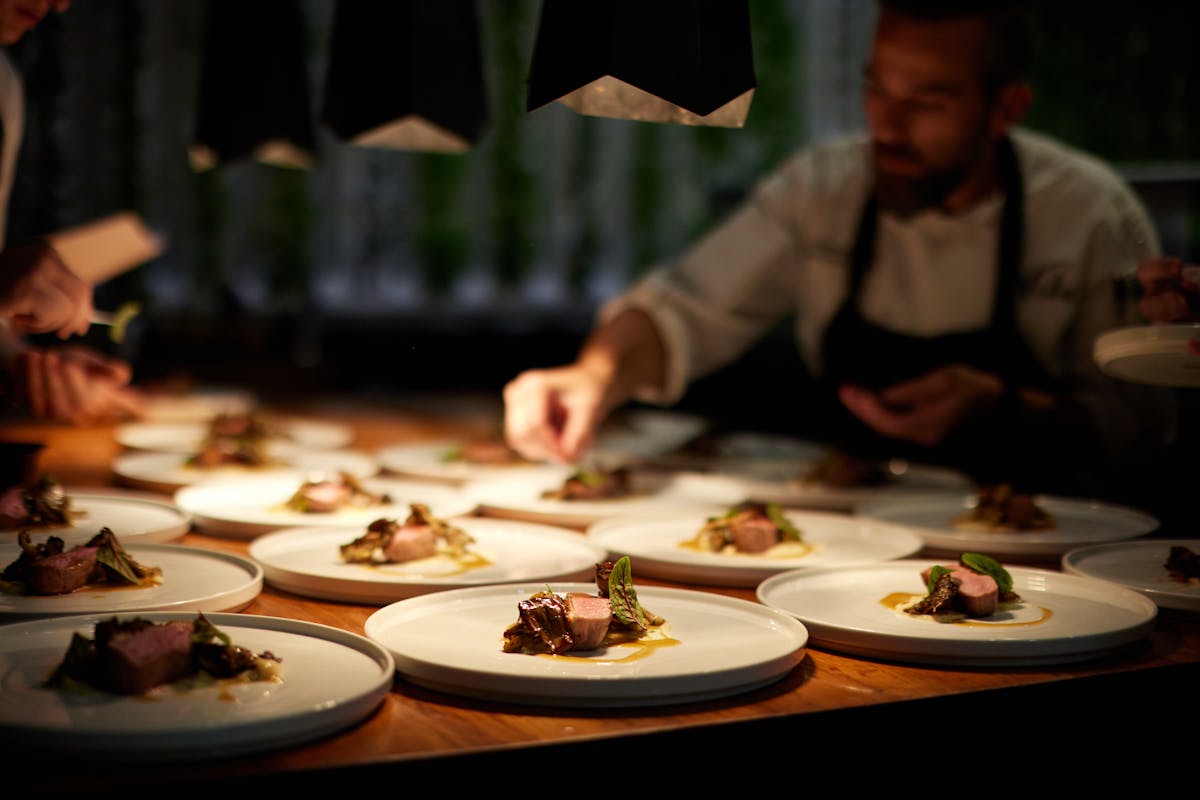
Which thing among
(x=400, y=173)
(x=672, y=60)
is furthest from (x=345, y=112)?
(x=400, y=173)

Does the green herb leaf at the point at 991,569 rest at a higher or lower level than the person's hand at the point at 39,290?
lower

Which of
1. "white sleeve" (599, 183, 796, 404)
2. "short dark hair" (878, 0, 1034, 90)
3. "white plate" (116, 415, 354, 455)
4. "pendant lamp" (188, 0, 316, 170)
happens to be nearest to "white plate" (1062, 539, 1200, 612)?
"short dark hair" (878, 0, 1034, 90)

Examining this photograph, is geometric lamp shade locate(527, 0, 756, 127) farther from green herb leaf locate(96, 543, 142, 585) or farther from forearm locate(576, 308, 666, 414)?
forearm locate(576, 308, 666, 414)

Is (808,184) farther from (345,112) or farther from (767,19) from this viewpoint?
(767,19)

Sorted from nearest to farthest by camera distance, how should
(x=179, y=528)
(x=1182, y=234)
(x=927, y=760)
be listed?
(x=927, y=760) → (x=179, y=528) → (x=1182, y=234)

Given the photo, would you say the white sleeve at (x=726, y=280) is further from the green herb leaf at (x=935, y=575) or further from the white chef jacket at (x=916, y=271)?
the green herb leaf at (x=935, y=575)

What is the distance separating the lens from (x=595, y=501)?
233cm

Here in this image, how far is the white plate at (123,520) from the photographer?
183 centimetres

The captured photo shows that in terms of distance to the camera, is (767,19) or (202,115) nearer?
(202,115)

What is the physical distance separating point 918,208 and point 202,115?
1799 millimetres

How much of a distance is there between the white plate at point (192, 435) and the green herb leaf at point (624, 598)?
1.59 m

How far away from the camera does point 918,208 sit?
3.19 meters

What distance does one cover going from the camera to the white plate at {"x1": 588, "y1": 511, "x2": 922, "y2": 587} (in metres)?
1.73

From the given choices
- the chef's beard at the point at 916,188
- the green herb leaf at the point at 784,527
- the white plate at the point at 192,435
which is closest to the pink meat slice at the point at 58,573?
the green herb leaf at the point at 784,527
